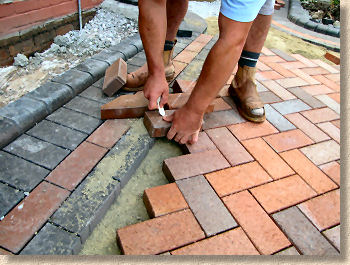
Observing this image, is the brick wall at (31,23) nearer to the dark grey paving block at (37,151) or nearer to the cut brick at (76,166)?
the dark grey paving block at (37,151)

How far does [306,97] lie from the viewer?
269 cm

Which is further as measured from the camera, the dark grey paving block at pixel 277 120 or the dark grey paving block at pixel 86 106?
the dark grey paving block at pixel 277 120

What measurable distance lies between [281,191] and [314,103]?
4.32 ft

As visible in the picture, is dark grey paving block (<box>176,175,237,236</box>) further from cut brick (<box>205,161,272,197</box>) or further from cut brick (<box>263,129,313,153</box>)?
cut brick (<box>263,129,313,153</box>)

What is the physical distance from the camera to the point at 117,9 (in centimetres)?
382

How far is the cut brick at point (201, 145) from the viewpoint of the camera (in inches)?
72.5

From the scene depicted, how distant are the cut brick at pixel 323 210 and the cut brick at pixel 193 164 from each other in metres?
0.52

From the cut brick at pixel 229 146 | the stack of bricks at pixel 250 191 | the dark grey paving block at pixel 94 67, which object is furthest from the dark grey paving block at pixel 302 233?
the dark grey paving block at pixel 94 67

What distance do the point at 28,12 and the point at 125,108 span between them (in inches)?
58.8

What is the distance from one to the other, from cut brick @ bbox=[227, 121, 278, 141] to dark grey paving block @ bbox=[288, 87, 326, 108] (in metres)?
0.67

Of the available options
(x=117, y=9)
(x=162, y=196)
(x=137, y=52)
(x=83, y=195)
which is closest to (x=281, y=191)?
(x=162, y=196)

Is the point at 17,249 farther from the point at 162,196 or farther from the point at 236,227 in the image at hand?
the point at 236,227

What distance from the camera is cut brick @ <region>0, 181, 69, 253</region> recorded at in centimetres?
123

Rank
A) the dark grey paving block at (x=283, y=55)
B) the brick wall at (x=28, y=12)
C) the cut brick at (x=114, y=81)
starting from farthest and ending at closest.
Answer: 1. the dark grey paving block at (x=283, y=55)
2. the brick wall at (x=28, y=12)
3. the cut brick at (x=114, y=81)
